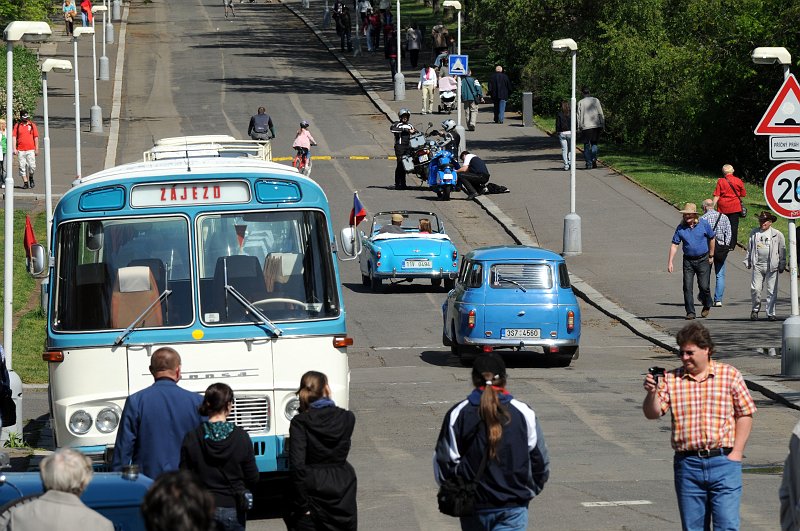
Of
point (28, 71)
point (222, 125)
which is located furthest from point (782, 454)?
point (28, 71)

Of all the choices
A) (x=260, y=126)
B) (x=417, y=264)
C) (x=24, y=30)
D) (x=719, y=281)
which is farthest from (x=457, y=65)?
(x=24, y=30)

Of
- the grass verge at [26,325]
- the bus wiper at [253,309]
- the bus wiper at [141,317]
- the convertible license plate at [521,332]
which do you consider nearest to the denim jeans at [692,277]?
the convertible license plate at [521,332]

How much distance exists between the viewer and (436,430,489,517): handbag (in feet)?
26.0

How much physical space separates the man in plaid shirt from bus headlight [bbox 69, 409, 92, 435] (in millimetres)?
5057

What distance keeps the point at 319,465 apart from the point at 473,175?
95.7 feet

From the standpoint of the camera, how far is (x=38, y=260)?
481 inches

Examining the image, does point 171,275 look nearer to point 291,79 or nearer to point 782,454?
point 782,454

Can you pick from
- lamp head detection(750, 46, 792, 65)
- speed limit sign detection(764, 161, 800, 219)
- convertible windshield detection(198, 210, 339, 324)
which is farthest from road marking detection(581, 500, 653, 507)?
lamp head detection(750, 46, 792, 65)

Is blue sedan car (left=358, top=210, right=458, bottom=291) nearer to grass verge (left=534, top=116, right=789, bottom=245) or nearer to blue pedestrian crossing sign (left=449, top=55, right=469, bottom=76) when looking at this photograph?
grass verge (left=534, top=116, right=789, bottom=245)

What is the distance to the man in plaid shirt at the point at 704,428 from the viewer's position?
8664 millimetres

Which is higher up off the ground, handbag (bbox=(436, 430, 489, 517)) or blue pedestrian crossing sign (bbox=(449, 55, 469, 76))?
blue pedestrian crossing sign (bbox=(449, 55, 469, 76))

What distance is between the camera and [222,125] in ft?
162

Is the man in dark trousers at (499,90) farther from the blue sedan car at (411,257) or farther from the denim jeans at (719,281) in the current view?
the denim jeans at (719,281)

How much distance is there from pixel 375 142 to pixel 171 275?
1380 inches
